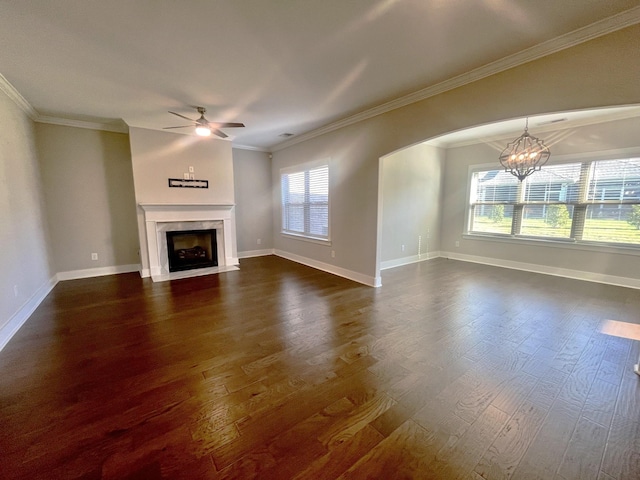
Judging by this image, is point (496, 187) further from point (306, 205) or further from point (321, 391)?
point (321, 391)

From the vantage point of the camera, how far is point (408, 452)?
4.69ft

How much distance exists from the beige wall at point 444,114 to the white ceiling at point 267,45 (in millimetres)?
165

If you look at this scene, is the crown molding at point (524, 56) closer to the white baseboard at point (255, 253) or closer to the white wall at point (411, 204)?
the white wall at point (411, 204)

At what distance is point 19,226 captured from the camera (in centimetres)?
325

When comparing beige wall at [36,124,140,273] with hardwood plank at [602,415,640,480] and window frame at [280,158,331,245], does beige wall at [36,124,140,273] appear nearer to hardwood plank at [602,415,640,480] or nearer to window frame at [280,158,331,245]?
window frame at [280,158,331,245]

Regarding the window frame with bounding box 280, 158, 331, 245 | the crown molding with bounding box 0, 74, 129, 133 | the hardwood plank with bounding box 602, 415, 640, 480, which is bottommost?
the hardwood plank with bounding box 602, 415, 640, 480

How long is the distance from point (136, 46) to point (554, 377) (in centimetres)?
455

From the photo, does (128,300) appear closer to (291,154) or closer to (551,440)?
(291,154)

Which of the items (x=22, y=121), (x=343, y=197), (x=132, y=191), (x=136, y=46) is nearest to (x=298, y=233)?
(x=343, y=197)

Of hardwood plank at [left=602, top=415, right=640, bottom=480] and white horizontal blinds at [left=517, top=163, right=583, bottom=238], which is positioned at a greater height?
white horizontal blinds at [left=517, top=163, right=583, bottom=238]

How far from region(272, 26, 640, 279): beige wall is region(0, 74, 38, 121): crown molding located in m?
4.17

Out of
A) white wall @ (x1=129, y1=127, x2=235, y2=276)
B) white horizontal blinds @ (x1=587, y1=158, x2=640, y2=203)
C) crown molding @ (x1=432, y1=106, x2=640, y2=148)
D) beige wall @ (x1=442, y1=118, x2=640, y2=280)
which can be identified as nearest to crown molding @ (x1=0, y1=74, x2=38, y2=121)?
white wall @ (x1=129, y1=127, x2=235, y2=276)

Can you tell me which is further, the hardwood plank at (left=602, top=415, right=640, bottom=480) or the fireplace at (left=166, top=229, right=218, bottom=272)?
the fireplace at (left=166, top=229, right=218, bottom=272)

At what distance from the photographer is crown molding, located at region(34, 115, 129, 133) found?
168 inches
